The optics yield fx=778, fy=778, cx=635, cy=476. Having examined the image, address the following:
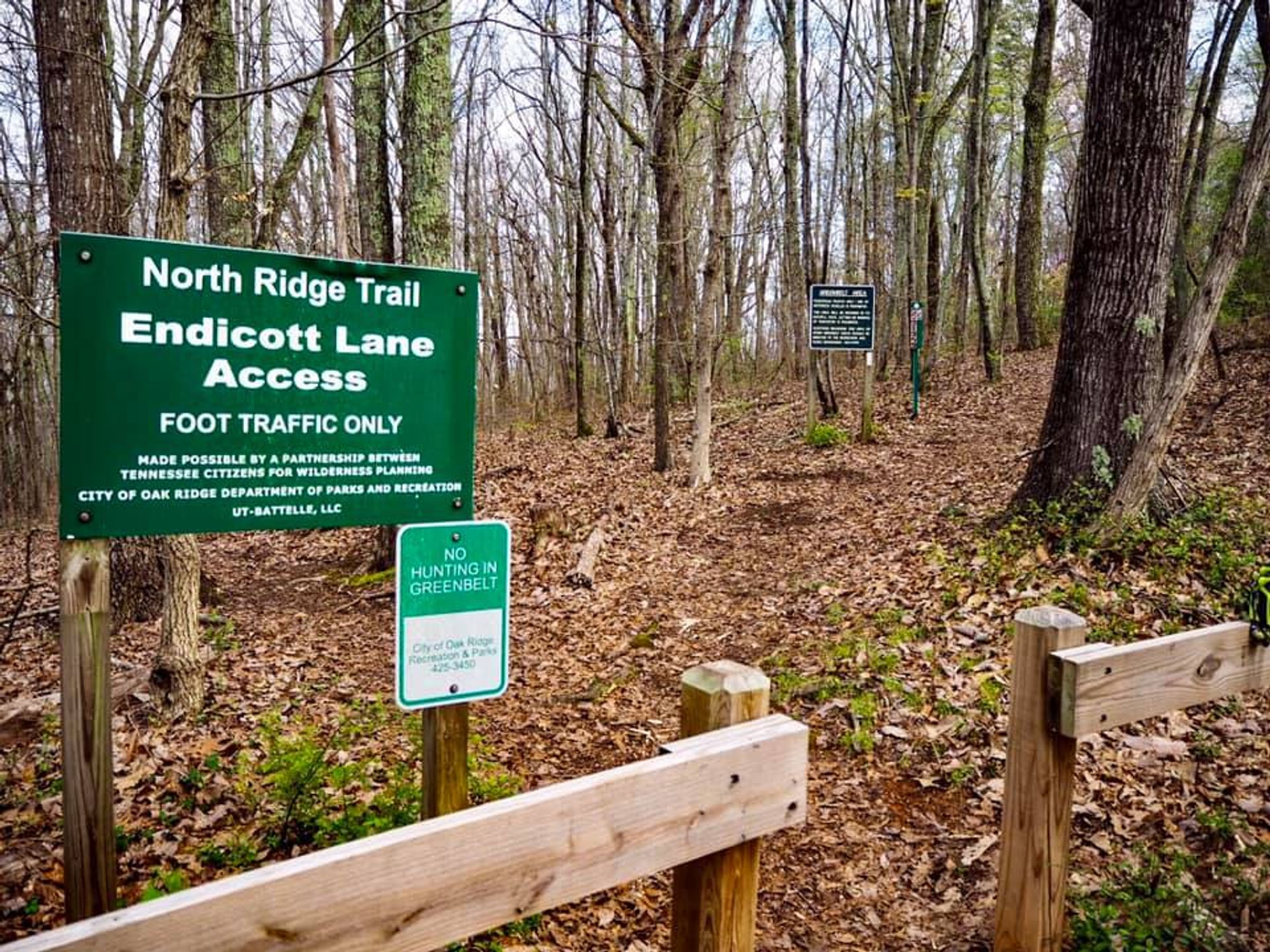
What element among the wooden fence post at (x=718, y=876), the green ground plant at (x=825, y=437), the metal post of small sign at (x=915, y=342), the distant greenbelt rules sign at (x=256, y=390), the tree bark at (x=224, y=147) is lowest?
the wooden fence post at (x=718, y=876)

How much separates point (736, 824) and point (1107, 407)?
6332 mm

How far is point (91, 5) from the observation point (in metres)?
6.02

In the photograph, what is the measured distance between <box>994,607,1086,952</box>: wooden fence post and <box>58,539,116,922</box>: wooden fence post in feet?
9.27

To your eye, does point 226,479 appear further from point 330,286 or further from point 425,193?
point 425,193

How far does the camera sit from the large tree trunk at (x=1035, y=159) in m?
17.6

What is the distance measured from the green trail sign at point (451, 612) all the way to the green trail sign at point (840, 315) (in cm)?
1212

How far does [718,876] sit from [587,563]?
685 cm

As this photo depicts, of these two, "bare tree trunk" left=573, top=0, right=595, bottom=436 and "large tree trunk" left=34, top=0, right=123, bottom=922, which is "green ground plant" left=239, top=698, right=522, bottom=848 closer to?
"large tree trunk" left=34, top=0, right=123, bottom=922

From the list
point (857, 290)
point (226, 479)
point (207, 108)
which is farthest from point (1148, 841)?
point (207, 108)

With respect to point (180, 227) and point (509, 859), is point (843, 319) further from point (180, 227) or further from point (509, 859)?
point (509, 859)

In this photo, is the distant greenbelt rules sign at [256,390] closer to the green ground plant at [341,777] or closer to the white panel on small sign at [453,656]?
the white panel on small sign at [453,656]

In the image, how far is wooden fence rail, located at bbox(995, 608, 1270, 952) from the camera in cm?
266

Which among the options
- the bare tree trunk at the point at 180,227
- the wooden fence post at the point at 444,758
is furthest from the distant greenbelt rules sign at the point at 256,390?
the bare tree trunk at the point at 180,227

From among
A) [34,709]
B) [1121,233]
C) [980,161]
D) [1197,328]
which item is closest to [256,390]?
[34,709]
